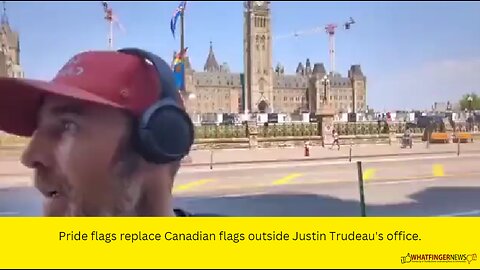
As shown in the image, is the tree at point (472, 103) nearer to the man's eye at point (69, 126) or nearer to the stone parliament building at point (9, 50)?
the man's eye at point (69, 126)

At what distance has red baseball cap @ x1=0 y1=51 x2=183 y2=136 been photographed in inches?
59.1

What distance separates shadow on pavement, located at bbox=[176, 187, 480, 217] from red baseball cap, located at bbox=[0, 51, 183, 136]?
805 mm

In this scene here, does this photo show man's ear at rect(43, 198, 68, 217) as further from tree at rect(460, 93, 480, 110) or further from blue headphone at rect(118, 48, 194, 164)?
tree at rect(460, 93, 480, 110)

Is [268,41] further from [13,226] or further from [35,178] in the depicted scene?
[13,226]

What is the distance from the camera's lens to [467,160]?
2.43 meters

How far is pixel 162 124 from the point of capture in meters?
1.57

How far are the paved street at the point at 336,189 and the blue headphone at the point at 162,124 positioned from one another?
0.57 metres

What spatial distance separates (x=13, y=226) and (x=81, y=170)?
751mm

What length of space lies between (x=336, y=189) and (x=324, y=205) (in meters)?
0.14

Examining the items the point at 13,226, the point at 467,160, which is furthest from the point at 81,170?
the point at 467,160

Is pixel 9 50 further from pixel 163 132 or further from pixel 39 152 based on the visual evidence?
pixel 163 132
